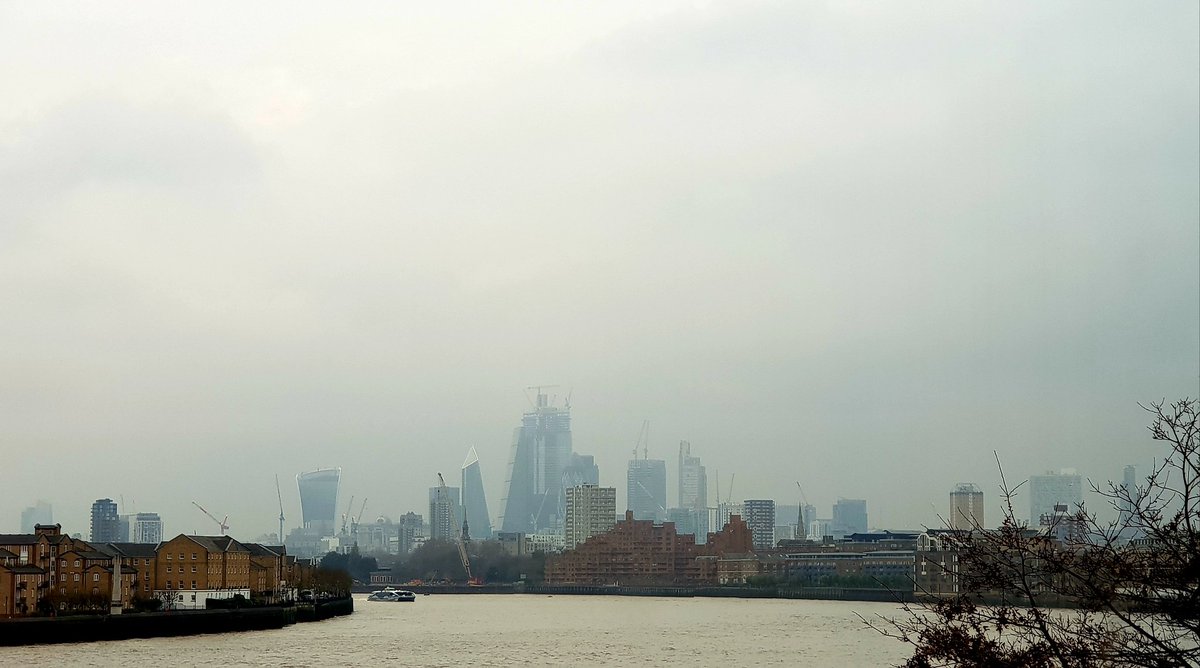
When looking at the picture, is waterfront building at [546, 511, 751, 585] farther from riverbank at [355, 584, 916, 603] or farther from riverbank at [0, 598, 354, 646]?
riverbank at [0, 598, 354, 646]

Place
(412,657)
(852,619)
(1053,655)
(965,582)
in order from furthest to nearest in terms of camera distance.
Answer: (852,619), (412,657), (965,582), (1053,655)

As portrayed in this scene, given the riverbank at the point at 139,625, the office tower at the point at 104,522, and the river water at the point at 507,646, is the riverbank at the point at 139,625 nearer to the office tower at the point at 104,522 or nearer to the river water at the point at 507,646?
the river water at the point at 507,646

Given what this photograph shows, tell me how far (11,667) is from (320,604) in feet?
131

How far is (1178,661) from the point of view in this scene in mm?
8258

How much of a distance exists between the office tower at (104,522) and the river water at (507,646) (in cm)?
9697

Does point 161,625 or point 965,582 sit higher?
point 965,582

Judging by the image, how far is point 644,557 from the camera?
175000mm

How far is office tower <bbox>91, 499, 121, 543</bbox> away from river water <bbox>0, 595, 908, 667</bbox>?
97.0 metres

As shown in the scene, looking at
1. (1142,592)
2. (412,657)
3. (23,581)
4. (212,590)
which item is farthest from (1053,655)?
(212,590)

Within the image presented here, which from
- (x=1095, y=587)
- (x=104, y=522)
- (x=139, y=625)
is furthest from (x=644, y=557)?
(x=1095, y=587)

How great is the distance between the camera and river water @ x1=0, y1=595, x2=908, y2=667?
4216 cm

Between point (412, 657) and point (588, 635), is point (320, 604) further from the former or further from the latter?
point (412, 657)

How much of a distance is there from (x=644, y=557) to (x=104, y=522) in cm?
6675

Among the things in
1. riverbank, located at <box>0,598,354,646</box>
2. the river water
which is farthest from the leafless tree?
riverbank, located at <box>0,598,354,646</box>
